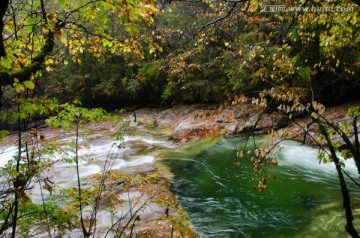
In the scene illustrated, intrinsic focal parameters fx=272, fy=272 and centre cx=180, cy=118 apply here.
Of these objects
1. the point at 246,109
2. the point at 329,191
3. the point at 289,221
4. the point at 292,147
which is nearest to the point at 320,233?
the point at 289,221

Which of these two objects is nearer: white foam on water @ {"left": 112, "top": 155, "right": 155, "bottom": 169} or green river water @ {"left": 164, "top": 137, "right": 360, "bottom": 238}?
green river water @ {"left": 164, "top": 137, "right": 360, "bottom": 238}

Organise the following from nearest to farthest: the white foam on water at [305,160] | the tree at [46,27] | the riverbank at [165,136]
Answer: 1. the tree at [46,27]
2. the riverbank at [165,136]
3. the white foam on water at [305,160]

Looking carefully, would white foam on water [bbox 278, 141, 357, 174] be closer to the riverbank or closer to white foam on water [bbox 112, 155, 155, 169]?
the riverbank

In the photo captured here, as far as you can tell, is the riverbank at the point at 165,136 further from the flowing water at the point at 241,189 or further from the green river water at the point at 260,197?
the green river water at the point at 260,197

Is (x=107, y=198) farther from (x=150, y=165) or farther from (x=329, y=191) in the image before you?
(x=329, y=191)

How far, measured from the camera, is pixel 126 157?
1032 centimetres

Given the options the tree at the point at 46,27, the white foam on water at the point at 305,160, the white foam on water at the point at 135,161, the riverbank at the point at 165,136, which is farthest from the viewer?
the white foam on water at the point at 135,161

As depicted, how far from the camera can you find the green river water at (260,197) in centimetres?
558

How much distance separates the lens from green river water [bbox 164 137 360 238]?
558 cm

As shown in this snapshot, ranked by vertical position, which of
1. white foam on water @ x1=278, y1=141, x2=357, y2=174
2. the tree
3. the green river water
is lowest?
the green river water

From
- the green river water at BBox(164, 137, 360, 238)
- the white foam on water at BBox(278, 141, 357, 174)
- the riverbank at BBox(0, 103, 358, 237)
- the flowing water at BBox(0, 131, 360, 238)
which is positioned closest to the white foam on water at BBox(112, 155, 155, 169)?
the flowing water at BBox(0, 131, 360, 238)

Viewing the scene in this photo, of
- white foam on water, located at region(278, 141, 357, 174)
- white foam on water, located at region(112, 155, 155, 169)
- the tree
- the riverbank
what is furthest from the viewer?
white foam on water, located at region(112, 155, 155, 169)

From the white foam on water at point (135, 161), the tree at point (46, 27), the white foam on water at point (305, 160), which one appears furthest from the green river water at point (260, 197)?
the tree at point (46, 27)

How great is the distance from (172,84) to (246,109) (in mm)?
Answer: 4862
